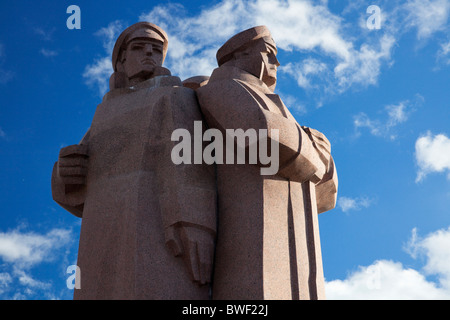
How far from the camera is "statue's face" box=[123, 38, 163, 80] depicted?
26.7ft

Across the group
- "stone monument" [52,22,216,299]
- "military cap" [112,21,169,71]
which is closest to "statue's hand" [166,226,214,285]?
"stone monument" [52,22,216,299]

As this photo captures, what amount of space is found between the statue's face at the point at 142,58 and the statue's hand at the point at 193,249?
99.3 inches

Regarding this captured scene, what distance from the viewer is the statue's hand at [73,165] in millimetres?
7309

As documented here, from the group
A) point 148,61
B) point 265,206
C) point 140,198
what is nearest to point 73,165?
point 140,198

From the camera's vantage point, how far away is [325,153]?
25.1 ft

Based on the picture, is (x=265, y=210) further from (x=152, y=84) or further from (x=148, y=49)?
(x=148, y=49)

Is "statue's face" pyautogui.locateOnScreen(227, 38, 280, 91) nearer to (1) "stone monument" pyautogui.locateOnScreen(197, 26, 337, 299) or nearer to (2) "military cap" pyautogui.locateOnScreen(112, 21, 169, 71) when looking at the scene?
(1) "stone monument" pyautogui.locateOnScreen(197, 26, 337, 299)

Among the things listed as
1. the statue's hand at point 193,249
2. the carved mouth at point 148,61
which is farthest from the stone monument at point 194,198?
the carved mouth at point 148,61

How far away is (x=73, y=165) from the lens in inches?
288

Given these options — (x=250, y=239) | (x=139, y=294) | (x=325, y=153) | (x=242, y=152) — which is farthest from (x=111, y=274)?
(x=325, y=153)

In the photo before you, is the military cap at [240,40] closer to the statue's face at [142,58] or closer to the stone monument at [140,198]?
the stone monument at [140,198]

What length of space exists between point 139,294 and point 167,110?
2.15m
